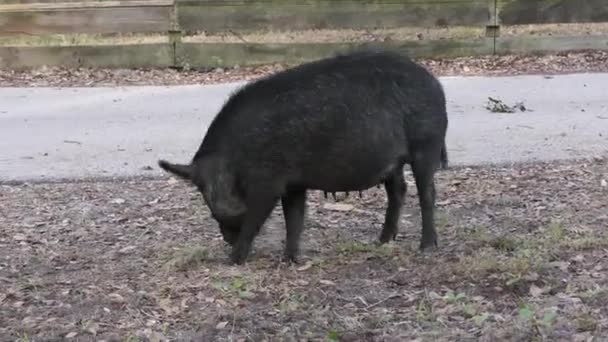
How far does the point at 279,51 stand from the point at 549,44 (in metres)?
4.03

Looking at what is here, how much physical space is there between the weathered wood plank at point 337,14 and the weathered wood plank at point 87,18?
1.76 ft

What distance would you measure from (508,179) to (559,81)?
16.0 ft

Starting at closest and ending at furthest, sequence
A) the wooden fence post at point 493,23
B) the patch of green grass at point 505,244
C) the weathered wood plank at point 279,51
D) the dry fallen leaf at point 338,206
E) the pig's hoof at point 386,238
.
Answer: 1. the patch of green grass at point 505,244
2. the pig's hoof at point 386,238
3. the dry fallen leaf at point 338,206
4. the weathered wood plank at point 279,51
5. the wooden fence post at point 493,23

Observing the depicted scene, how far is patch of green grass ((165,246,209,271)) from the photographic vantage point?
5715mm

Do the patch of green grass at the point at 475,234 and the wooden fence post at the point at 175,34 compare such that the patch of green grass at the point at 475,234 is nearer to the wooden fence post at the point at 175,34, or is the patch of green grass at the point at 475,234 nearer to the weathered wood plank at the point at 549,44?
the weathered wood plank at the point at 549,44

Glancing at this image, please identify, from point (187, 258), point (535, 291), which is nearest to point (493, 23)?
point (187, 258)

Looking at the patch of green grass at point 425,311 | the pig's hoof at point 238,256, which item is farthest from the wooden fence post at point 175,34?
the patch of green grass at point 425,311

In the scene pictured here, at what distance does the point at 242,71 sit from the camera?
1386cm

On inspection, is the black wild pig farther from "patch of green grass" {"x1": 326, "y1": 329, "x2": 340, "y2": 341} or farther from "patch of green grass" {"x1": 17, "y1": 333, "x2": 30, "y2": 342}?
"patch of green grass" {"x1": 17, "y1": 333, "x2": 30, "y2": 342}

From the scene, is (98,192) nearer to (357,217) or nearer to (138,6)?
(357,217)

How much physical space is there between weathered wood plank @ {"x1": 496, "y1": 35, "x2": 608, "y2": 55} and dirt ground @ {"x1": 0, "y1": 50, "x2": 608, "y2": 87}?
10cm

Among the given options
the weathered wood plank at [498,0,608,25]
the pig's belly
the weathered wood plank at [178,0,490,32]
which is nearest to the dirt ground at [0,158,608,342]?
the pig's belly

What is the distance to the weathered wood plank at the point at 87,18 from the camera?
14086 millimetres

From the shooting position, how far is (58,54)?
553 inches
